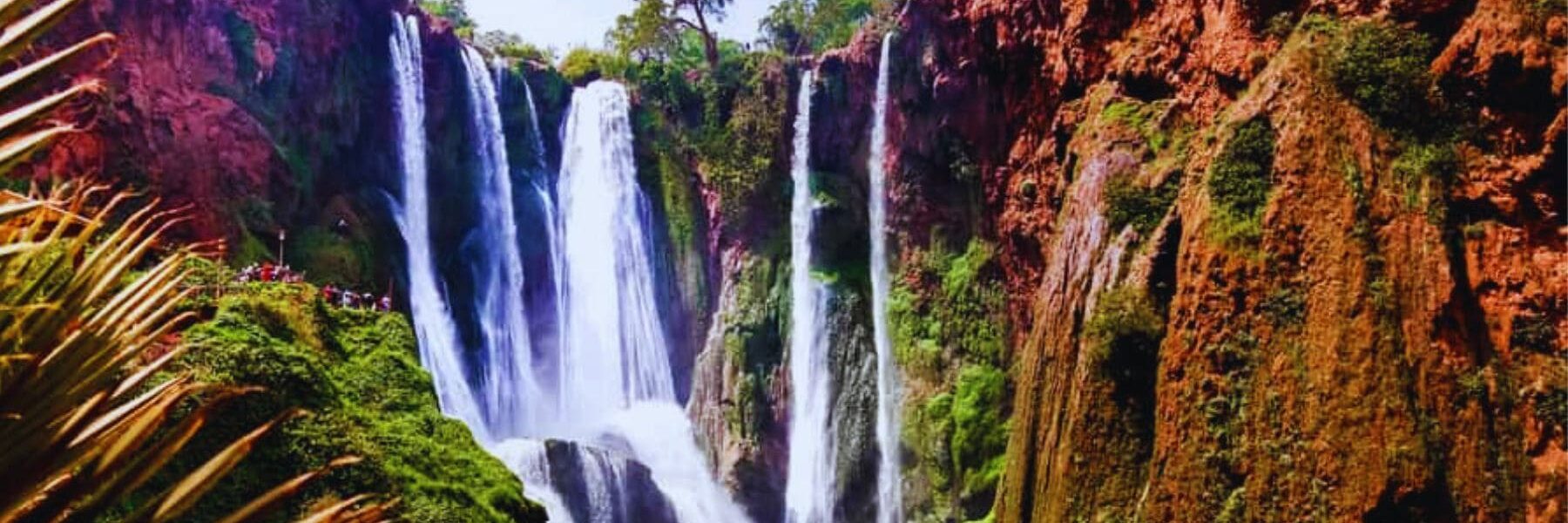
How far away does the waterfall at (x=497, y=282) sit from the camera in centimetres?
2295

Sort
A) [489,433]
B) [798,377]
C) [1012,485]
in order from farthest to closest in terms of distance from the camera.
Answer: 1. [798,377]
2. [489,433]
3. [1012,485]

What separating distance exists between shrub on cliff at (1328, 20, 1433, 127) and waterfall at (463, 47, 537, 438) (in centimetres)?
1790

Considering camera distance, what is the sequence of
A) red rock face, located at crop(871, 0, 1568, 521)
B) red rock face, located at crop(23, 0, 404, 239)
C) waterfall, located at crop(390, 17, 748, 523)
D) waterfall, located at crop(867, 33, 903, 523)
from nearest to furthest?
red rock face, located at crop(871, 0, 1568, 521) < red rock face, located at crop(23, 0, 404, 239) < waterfall, located at crop(867, 33, 903, 523) < waterfall, located at crop(390, 17, 748, 523)

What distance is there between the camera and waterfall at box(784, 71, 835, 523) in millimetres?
21875

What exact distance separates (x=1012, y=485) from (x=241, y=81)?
16545 mm

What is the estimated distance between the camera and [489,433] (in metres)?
20.9

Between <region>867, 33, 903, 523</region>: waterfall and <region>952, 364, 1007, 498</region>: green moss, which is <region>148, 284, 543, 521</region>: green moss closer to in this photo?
<region>952, 364, 1007, 498</region>: green moss

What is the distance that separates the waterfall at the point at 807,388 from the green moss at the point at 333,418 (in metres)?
13.5

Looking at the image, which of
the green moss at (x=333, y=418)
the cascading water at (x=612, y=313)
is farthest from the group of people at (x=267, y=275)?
the cascading water at (x=612, y=313)

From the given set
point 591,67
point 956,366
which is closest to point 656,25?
point 591,67

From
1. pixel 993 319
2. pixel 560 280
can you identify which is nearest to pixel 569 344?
pixel 560 280

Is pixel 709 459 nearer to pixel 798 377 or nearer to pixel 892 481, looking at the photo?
pixel 798 377

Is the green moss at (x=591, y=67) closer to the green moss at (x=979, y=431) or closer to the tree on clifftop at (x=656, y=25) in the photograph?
the tree on clifftop at (x=656, y=25)

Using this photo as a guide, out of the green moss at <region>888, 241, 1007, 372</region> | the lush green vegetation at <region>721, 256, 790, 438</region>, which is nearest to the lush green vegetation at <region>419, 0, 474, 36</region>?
the lush green vegetation at <region>721, 256, 790, 438</region>
